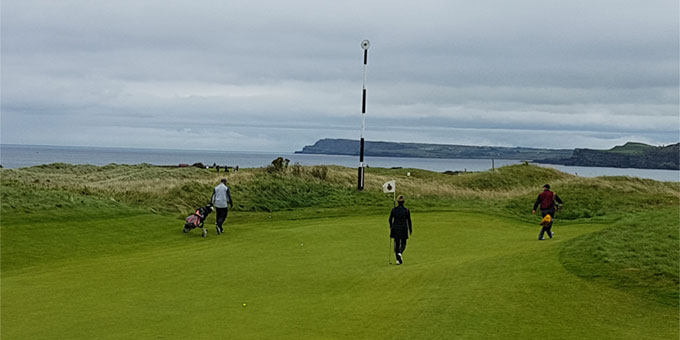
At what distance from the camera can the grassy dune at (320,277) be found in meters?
12.0

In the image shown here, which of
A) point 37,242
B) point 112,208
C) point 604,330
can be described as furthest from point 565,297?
point 112,208

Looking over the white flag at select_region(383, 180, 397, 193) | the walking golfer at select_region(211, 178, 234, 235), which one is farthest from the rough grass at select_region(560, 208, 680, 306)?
the walking golfer at select_region(211, 178, 234, 235)

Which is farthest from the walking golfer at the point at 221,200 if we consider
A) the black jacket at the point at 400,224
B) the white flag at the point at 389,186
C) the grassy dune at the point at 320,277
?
the black jacket at the point at 400,224

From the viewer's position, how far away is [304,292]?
50.6 feet

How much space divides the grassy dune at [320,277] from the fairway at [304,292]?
4 centimetres

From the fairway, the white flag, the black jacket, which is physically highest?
the white flag

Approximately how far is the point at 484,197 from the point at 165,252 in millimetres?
32483

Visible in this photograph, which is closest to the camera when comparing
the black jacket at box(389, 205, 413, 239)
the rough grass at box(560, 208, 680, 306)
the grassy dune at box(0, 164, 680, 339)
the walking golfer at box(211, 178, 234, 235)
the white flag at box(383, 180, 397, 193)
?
the grassy dune at box(0, 164, 680, 339)

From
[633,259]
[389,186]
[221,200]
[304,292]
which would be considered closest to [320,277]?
[304,292]

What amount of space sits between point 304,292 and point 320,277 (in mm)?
1797

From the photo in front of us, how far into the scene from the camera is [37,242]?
21.7m

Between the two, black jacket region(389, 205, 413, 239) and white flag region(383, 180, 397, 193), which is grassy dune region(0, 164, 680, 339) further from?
white flag region(383, 180, 397, 193)

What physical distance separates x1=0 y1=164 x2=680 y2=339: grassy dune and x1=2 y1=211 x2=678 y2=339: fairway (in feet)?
0.13

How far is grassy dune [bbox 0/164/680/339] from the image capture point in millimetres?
12016
